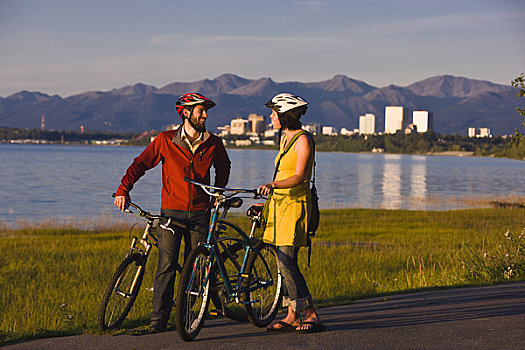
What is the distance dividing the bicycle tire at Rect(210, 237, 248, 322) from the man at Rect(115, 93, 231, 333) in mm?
291

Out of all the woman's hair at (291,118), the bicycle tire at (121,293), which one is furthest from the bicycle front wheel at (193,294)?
the woman's hair at (291,118)

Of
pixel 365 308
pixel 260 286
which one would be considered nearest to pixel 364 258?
pixel 365 308

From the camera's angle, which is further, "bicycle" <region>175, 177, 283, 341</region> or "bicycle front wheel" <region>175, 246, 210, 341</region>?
"bicycle" <region>175, 177, 283, 341</region>

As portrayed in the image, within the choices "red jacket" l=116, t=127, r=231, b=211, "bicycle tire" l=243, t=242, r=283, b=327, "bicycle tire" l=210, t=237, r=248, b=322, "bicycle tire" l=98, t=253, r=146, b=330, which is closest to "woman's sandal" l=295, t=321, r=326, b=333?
"bicycle tire" l=243, t=242, r=283, b=327

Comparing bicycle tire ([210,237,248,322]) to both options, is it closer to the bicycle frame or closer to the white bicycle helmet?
the bicycle frame

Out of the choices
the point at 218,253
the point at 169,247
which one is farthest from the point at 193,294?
the point at 169,247

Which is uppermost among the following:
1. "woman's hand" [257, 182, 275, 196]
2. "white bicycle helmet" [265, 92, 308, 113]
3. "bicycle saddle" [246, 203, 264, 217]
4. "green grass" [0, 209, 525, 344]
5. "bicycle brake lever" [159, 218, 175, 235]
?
"white bicycle helmet" [265, 92, 308, 113]

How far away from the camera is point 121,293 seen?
23.7 ft

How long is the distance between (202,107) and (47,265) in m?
10.7

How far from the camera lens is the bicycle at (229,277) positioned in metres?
6.61

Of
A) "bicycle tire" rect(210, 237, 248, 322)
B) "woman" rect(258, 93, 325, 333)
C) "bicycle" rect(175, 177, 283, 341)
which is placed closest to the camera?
"bicycle" rect(175, 177, 283, 341)

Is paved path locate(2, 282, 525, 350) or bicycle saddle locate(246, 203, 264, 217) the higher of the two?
bicycle saddle locate(246, 203, 264, 217)

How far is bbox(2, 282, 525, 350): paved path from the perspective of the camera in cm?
663

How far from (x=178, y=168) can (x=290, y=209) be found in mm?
1247
